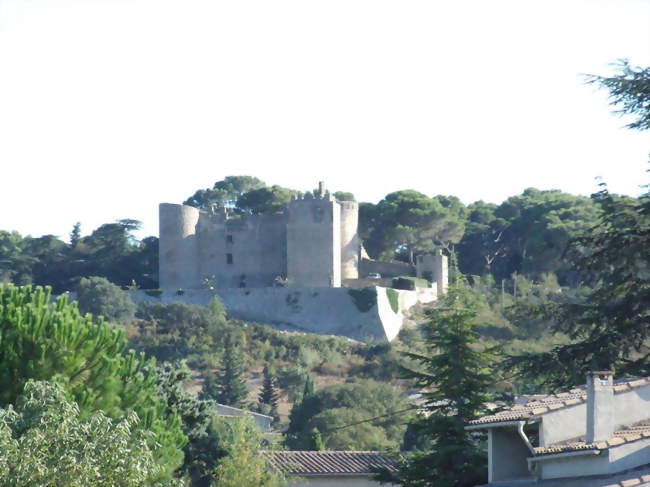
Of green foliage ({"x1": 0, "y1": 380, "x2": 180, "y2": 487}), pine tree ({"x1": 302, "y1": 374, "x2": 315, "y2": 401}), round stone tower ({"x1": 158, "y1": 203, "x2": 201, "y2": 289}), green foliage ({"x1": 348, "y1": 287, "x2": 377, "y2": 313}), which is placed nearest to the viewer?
green foliage ({"x1": 0, "y1": 380, "x2": 180, "y2": 487})

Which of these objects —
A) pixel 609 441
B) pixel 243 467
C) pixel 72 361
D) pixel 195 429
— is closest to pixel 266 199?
pixel 195 429

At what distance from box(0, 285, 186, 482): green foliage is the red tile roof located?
23.6ft

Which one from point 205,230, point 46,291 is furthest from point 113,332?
point 205,230

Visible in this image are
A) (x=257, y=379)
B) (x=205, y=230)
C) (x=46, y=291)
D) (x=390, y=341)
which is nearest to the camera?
(x=46, y=291)

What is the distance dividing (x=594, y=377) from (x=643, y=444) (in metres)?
0.84

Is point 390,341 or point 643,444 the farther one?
point 390,341

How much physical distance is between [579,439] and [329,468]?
10.8 meters

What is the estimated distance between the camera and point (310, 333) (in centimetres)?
6084

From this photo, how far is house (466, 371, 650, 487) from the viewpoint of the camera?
1545 centimetres

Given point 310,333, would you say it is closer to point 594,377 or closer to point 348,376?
point 348,376

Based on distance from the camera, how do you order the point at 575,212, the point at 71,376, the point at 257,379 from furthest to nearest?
the point at 575,212 → the point at 257,379 → the point at 71,376

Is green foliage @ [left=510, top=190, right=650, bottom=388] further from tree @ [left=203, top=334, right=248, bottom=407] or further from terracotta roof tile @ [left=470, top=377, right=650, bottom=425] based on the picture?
tree @ [left=203, top=334, right=248, bottom=407]

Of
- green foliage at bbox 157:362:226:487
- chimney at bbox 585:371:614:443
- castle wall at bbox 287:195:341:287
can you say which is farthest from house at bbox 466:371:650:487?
castle wall at bbox 287:195:341:287

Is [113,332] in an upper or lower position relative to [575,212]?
lower
